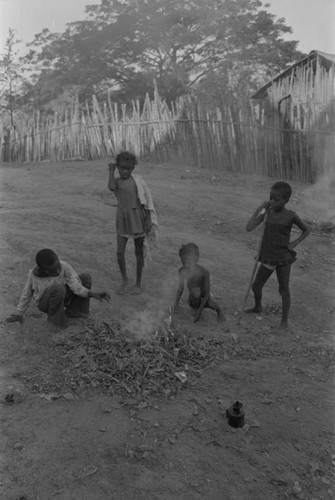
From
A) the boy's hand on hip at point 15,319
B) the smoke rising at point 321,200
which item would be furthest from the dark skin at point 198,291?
the smoke rising at point 321,200

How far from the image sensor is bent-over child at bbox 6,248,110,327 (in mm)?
3514

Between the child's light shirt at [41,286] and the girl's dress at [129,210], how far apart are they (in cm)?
103

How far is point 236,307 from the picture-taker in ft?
15.3

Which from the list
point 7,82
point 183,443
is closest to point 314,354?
point 183,443

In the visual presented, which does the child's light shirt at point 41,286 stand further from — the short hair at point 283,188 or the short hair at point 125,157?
the short hair at point 283,188

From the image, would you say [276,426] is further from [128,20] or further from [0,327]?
[128,20]

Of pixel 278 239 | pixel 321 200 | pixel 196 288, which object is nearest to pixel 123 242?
pixel 196 288

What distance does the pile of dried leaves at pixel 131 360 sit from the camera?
3051mm

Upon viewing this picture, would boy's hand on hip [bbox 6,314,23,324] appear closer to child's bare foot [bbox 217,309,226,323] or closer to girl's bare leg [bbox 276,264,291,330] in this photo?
child's bare foot [bbox 217,309,226,323]

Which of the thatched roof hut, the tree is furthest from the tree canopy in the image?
the thatched roof hut

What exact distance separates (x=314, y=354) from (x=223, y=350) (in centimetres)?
69

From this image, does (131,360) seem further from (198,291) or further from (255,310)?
(255,310)

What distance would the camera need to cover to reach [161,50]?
66.3ft

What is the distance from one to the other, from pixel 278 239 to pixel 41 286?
1.92m
